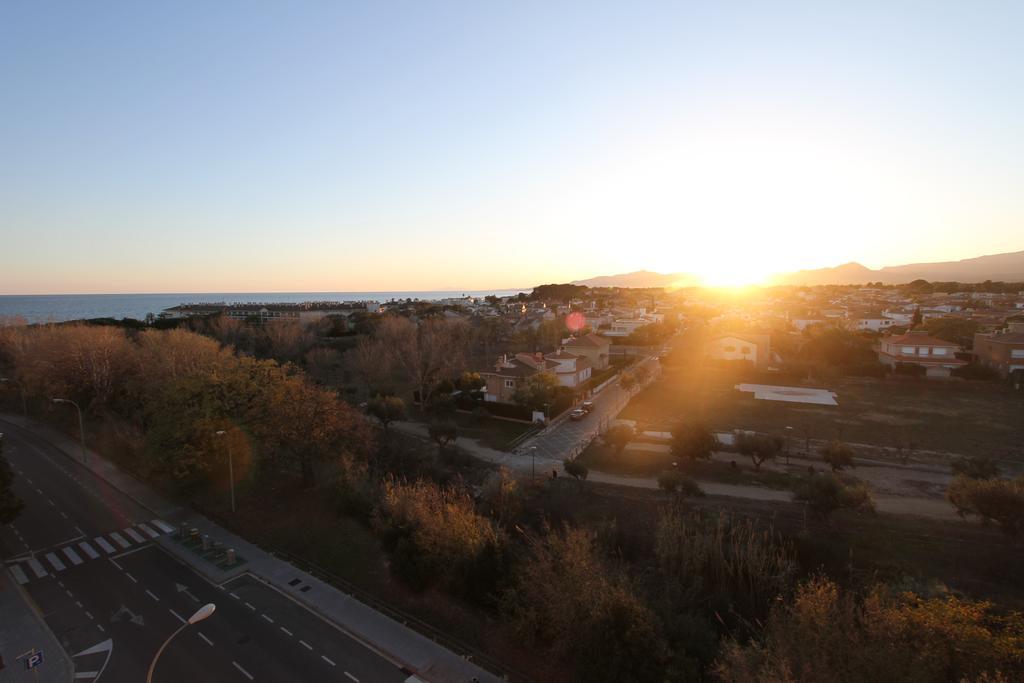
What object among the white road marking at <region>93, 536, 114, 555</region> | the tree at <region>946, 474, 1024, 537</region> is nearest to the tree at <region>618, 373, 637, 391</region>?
the tree at <region>946, 474, 1024, 537</region>

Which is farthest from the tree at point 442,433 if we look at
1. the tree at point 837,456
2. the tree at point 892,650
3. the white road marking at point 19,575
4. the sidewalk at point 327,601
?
the tree at point 892,650

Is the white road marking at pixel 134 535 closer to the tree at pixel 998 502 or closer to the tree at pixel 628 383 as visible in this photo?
the tree at pixel 998 502

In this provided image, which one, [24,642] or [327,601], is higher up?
[24,642]

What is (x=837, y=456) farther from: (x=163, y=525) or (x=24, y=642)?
(x=24, y=642)

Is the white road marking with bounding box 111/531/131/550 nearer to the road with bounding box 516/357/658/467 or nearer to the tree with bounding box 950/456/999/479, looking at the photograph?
the road with bounding box 516/357/658/467

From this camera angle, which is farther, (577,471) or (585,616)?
(577,471)

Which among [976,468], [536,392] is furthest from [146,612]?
[976,468]

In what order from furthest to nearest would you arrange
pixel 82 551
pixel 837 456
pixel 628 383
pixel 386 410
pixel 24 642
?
pixel 628 383, pixel 386 410, pixel 837 456, pixel 82 551, pixel 24 642
